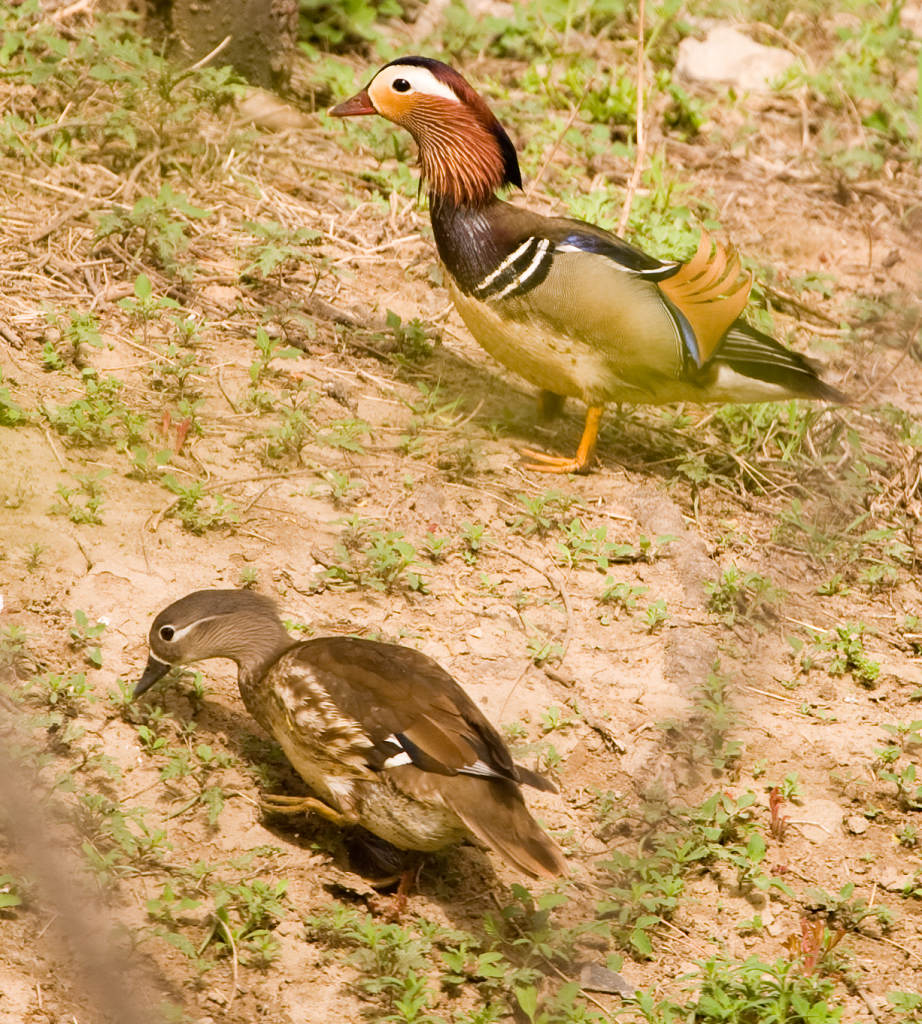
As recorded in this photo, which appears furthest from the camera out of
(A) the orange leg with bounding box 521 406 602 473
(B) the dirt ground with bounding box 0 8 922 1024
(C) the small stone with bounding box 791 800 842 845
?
(A) the orange leg with bounding box 521 406 602 473

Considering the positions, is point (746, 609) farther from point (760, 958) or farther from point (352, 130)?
point (352, 130)

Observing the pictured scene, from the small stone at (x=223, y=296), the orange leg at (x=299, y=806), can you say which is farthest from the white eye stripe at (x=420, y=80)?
the orange leg at (x=299, y=806)

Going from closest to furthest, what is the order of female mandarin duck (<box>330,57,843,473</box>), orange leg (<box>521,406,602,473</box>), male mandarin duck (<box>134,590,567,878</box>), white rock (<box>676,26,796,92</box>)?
male mandarin duck (<box>134,590,567,878</box>) < female mandarin duck (<box>330,57,843,473</box>) < orange leg (<box>521,406,602,473</box>) < white rock (<box>676,26,796,92</box>)

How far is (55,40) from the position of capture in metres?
6.34

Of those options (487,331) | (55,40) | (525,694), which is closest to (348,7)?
(55,40)

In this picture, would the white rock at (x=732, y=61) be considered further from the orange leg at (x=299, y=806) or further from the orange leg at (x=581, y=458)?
the orange leg at (x=299, y=806)

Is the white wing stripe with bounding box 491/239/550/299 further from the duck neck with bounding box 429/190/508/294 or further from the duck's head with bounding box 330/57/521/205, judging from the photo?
the duck's head with bounding box 330/57/521/205

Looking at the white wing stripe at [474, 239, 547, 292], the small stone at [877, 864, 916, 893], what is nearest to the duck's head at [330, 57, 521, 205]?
the white wing stripe at [474, 239, 547, 292]

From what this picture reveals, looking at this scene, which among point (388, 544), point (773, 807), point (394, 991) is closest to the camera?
point (394, 991)

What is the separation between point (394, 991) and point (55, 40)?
465cm

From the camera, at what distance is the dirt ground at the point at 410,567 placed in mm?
3574

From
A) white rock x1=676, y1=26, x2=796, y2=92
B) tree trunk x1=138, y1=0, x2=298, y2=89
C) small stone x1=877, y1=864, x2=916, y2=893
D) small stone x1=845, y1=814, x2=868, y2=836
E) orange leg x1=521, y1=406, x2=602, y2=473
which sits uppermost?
white rock x1=676, y1=26, x2=796, y2=92

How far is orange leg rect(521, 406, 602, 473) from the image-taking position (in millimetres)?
5242

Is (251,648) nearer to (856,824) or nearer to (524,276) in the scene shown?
(856,824)
